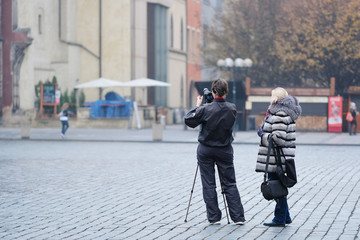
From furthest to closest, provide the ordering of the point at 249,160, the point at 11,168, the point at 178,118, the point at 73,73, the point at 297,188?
the point at 178,118 < the point at 73,73 < the point at 249,160 < the point at 11,168 < the point at 297,188

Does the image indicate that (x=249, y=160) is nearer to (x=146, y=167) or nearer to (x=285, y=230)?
(x=146, y=167)

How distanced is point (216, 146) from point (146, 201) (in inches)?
106

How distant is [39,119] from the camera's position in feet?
147

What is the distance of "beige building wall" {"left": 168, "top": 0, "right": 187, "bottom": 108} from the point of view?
57.4 m

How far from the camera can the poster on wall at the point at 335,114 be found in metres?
38.8

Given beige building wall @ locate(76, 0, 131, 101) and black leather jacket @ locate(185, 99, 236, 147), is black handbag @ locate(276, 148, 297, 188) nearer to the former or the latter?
black leather jacket @ locate(185, 99, 236, 147)

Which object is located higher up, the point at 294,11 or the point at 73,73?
the point at 294,11

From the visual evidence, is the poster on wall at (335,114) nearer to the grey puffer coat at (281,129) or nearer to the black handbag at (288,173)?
the grey puffer coat at (281,129)

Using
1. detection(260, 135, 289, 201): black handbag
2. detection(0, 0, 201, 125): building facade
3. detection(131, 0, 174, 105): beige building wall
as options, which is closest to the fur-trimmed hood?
detection(260, 135, 289, 201): black handbag

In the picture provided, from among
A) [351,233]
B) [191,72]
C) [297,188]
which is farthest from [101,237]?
[191,72]

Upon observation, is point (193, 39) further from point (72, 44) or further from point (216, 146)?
point (216, 146)

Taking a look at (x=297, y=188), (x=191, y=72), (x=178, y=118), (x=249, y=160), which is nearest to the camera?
(x=297, y=188)

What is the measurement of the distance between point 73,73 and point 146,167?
1278 inches

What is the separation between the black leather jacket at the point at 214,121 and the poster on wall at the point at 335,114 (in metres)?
30.5
